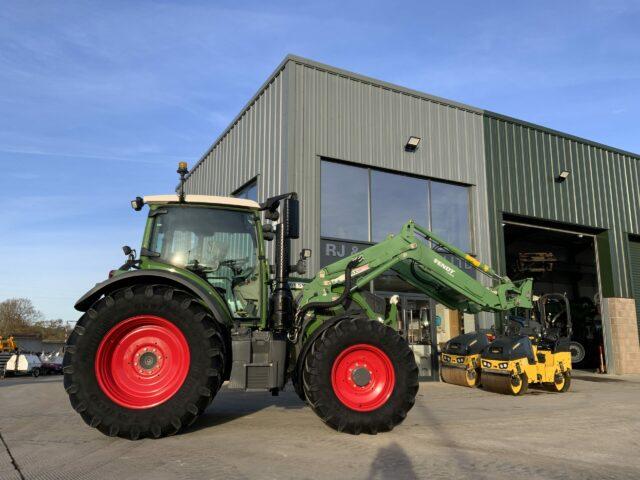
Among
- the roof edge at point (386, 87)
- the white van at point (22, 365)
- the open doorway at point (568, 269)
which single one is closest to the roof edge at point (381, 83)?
the roof edge at point (386, 87)

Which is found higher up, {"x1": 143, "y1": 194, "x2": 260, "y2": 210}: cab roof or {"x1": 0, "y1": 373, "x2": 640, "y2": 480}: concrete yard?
{"x1": 143, "y1": 194, "x2": 260, "y2": 210}: cab roof

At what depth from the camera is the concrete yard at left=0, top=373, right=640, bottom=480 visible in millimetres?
3984

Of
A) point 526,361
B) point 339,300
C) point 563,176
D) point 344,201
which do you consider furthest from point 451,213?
point 339,300

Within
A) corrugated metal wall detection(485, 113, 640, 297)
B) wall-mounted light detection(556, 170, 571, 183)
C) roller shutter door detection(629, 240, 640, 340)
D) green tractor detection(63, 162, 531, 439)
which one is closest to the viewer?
green tractor detection(63, 162, 531, 439)

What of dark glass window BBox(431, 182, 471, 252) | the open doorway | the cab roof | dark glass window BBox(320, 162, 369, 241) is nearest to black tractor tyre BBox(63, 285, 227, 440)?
the cab roof

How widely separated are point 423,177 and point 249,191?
502 cm

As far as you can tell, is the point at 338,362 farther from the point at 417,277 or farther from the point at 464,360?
the point at 464,360

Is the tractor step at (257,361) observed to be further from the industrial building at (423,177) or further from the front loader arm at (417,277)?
the industrial building at (423,177)

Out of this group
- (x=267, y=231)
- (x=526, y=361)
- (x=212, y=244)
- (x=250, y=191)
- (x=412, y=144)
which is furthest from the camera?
(x=250, y=191)

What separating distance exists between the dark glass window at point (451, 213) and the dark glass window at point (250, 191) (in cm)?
506

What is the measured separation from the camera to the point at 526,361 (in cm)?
1012

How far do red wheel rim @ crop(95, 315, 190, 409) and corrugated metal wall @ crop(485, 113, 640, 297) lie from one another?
11.7 meters

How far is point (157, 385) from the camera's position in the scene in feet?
16.3

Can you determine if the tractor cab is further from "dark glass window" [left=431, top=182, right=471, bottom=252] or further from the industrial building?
"dark glass window" [left=431, top=182, right=471, bottom=252]
